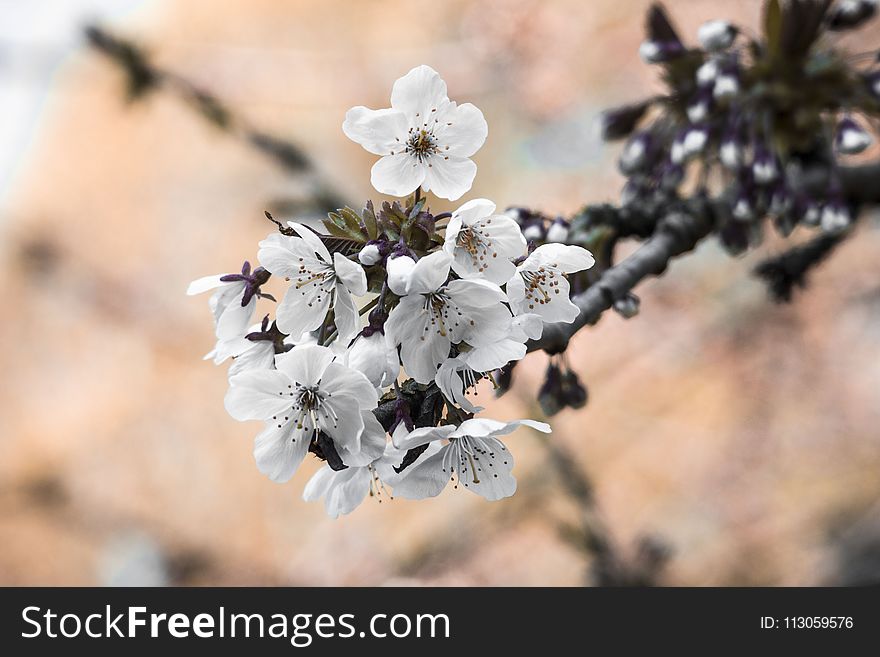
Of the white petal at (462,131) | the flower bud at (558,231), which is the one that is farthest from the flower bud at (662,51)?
the white petal at (462,131)

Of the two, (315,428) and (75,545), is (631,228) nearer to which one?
(315,428)

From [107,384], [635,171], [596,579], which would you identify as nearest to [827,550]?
[596,579]

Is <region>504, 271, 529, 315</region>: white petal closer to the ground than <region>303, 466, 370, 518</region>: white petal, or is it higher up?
higher up

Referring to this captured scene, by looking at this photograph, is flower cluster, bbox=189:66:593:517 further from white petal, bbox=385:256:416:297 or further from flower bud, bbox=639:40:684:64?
flower bud, bbox=639:40:684:64

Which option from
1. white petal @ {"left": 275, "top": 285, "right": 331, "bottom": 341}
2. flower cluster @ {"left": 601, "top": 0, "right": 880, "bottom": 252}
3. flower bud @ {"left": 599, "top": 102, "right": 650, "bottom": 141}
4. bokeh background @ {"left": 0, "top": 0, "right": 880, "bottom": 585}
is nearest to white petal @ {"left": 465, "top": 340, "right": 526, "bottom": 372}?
white petal @ {"left": 275, "top": 285, "right": 331, "bottom": 341}

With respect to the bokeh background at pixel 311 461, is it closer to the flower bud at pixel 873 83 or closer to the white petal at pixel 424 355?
the flower bud at pixel 873 83
